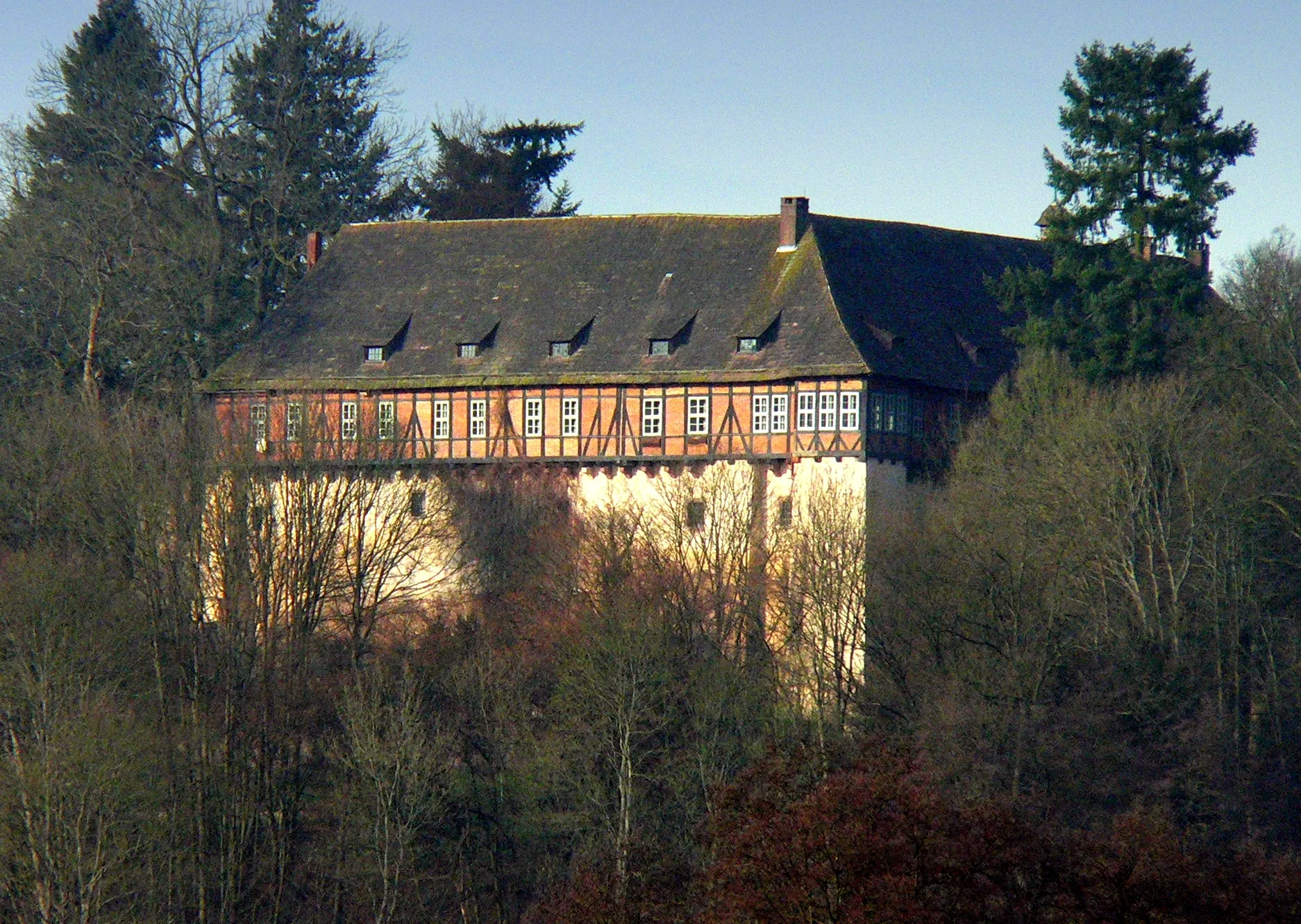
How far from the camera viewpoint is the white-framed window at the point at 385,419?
42344 millimetres

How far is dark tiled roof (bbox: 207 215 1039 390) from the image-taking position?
4266 cm

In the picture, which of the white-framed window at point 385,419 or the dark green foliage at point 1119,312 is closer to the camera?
the dark green foliage at point 1119,312

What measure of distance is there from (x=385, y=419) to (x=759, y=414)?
7298 mm

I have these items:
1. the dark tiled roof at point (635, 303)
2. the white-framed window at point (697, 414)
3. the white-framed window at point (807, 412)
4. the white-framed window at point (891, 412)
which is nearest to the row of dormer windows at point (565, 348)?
the dark tiled roof at point (635, 303)

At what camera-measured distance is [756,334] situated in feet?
139

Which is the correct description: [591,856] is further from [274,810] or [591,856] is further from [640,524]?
[640,524]

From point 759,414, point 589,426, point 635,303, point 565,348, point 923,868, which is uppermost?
point 635,303

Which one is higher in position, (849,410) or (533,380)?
(533,380)

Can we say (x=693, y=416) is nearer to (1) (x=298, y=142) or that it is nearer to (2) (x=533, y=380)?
(2) (x=533, y=380)

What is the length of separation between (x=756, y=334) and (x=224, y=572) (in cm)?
1076

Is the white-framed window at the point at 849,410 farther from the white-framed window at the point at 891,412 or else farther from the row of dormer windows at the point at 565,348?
the row of dormer windows at the point at 565,348

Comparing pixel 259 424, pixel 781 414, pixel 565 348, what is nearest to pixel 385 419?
pixel 259 424

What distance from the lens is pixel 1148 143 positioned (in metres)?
40.2

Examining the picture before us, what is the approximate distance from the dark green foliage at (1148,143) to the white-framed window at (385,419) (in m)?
13.0
